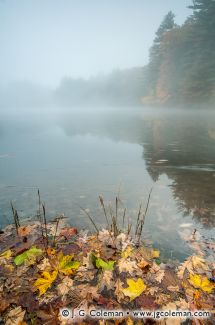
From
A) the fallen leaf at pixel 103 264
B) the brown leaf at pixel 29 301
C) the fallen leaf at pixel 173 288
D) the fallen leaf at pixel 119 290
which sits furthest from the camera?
the fallen leaf at pixel 103 264

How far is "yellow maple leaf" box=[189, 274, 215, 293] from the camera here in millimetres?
→ 2553

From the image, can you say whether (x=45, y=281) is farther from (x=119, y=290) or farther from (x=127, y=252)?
(x=127, y=252)

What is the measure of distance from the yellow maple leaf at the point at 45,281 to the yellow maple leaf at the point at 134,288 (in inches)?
33.5

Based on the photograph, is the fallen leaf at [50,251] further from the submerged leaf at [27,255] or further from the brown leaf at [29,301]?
the brown leaf at [29,301]

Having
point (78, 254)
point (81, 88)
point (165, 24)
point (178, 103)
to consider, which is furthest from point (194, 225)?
point (81, 88)

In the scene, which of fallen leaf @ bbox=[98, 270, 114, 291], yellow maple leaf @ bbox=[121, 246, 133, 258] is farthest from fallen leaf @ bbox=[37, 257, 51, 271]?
yellow maple leaf @ bbox=[121, 246, 133, 258]

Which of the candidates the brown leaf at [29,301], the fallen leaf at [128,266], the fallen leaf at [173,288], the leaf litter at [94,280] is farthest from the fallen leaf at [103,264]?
the brown leaf at [29,301]

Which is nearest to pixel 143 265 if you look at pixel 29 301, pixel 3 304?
pixel 29 301

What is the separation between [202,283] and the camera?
2.63 meters

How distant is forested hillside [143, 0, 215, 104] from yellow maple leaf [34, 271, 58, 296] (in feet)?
114

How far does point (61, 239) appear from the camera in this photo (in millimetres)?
3541

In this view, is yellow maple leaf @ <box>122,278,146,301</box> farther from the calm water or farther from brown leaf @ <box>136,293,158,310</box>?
the calm water

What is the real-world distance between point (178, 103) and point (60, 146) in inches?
1354

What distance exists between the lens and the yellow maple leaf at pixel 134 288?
8.03 ft
